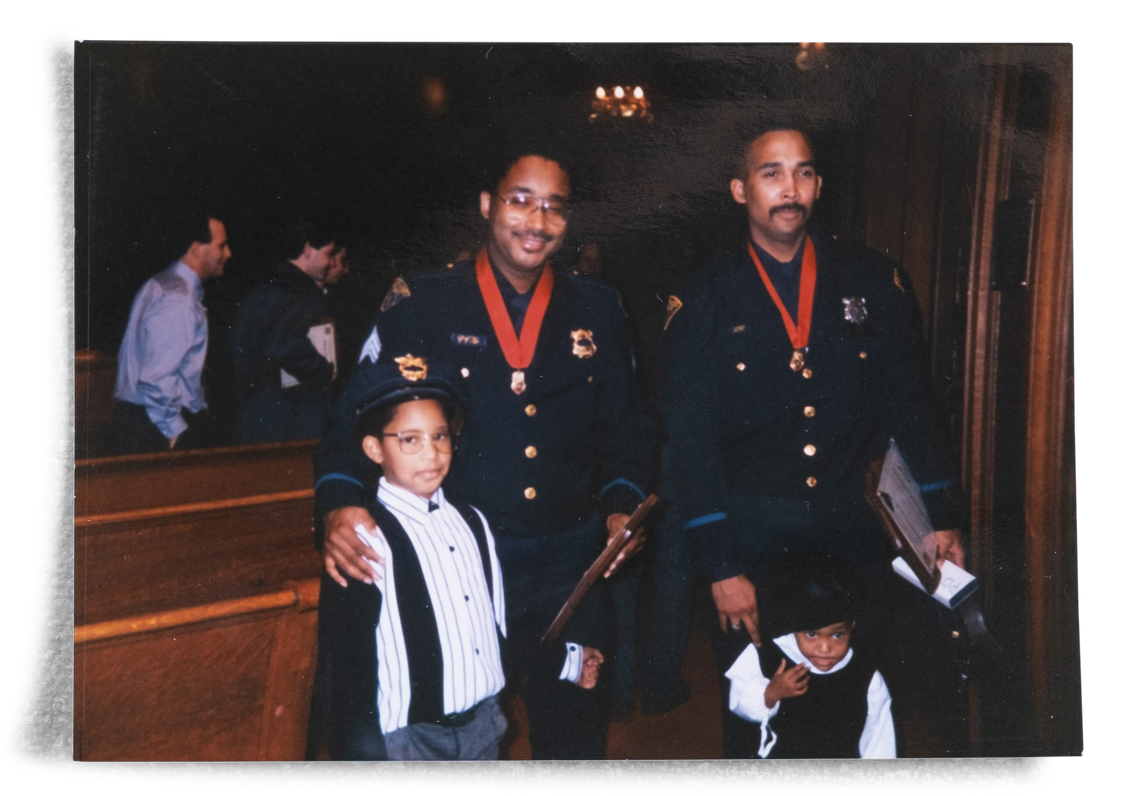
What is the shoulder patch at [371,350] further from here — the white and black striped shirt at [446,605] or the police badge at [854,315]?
the police badge at [854,315]

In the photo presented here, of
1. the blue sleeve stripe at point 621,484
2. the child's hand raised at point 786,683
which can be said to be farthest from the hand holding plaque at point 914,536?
the blue sleeve stripe at point 621,484

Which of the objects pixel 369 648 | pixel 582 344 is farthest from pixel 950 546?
pixel 369 648

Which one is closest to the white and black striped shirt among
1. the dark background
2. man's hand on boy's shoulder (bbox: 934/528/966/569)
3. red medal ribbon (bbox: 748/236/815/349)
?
the dark background

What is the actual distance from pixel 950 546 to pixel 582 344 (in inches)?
48.5

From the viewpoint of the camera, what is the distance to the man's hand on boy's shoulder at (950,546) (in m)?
2.87

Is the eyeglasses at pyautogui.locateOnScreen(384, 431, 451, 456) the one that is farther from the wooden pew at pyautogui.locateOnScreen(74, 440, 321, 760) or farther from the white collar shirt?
the white collar shirt

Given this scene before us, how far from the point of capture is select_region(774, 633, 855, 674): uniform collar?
2.82 m

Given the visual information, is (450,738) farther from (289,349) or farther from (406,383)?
(289,349)

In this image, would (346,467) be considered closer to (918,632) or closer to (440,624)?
(440,624)

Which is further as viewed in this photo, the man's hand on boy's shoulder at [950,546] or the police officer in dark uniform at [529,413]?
the man's hand on boy's shoulder at [950,546]

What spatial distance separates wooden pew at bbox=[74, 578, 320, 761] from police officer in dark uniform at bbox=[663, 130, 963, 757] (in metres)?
1.17

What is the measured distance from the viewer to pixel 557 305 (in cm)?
277

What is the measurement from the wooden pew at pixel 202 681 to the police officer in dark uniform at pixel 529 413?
26cm

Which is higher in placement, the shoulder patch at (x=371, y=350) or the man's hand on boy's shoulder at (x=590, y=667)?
the shoulder patch at (x=371, y=350)
